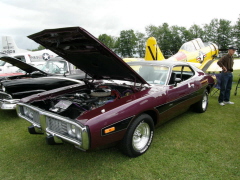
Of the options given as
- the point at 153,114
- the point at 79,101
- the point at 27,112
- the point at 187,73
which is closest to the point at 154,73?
the point at 153,114

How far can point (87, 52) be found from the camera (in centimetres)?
304

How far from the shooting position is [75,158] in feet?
9.14

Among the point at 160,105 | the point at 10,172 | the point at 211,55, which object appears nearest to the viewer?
the point at 10,172

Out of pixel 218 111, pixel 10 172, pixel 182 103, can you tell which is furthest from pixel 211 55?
pixel 10 172

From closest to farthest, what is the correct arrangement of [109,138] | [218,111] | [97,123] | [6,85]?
1. [97,123]
2. [109,138]
3. [6,85]
4. [218,111]

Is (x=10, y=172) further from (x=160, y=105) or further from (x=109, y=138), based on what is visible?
(x=160, y=105)

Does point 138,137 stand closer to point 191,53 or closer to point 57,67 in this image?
point 57,67

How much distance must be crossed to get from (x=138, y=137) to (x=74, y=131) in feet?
3.58

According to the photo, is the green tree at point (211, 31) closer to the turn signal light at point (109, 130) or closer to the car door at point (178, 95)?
the car door at point (178, 95)

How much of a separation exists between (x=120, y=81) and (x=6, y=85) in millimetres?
2927

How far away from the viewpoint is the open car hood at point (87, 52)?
2.47m

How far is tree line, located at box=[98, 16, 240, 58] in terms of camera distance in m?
53.2

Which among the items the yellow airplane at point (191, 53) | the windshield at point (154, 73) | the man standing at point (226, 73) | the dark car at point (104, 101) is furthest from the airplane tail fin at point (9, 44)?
the man standing at point (226, 73)

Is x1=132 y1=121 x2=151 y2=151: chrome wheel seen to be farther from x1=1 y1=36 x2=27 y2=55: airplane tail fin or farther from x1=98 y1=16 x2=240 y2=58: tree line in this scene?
x1=98 y1=16 x2=240 y2=58: tree line
